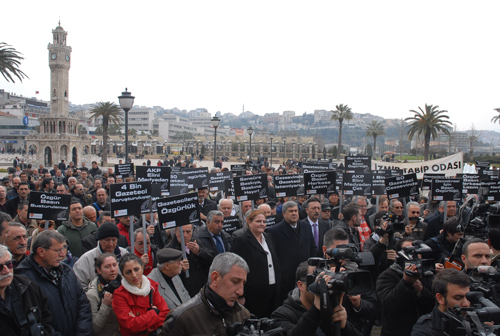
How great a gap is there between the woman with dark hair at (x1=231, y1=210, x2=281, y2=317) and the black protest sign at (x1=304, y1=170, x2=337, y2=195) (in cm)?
386

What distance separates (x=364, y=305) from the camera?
3859mm

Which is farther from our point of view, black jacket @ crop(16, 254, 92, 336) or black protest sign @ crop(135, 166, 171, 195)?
black protest sign @ crop(135, 166, 171, 195)

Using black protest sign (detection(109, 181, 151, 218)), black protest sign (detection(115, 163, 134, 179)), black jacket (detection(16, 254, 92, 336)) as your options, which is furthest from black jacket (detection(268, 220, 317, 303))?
black protest sign (detection(115, 163, 134, 179))

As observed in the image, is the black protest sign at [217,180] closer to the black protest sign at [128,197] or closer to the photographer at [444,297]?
the black protest sign at [128,197]

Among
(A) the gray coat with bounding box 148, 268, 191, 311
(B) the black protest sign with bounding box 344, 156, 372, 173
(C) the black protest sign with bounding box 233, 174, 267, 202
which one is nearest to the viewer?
(A) the gray coat with bounding box 148, 268, 191, 311

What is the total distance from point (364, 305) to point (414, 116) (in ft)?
148

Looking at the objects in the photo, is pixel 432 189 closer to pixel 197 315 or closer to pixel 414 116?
pixel 197 315

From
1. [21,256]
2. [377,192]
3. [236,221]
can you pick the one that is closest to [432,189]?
[377,192]

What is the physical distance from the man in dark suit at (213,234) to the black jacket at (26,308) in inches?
105

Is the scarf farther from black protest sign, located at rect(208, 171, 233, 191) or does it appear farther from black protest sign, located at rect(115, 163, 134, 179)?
black protest sign, located at rect(115, 163, 134, 179)

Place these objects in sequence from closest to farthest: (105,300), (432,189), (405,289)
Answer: (405,289)
(105,300)
(432,189)

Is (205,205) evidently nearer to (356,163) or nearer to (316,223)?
(316,223)

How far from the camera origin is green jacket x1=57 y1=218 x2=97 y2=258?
698 centimetres

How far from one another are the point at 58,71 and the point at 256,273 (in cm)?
7695
